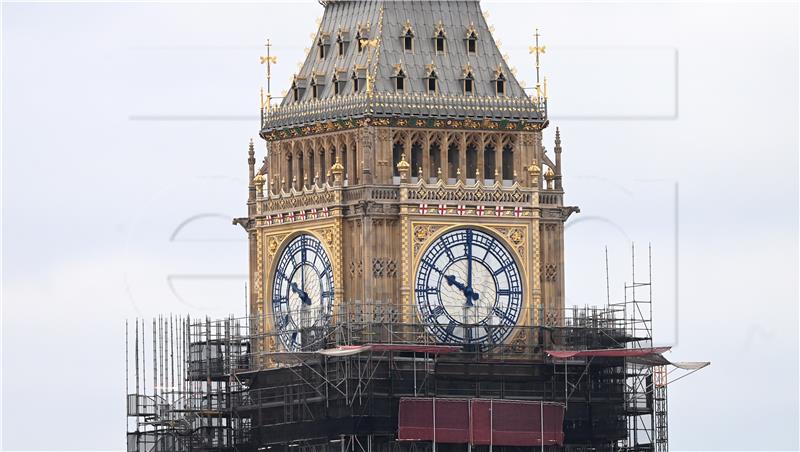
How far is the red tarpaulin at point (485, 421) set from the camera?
11262 cm

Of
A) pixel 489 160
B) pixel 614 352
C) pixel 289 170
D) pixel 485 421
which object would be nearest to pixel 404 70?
pixel 489 160

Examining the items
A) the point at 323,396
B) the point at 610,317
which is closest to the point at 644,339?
the point at 610,317

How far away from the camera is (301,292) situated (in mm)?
115938

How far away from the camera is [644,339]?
11512cm

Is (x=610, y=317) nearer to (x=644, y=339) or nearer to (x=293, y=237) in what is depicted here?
(x=644, y=339)

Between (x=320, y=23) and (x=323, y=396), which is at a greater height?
(x=320, y=23)

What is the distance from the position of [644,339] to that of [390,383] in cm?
717

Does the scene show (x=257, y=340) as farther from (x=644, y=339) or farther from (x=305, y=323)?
(x=644, y=339)

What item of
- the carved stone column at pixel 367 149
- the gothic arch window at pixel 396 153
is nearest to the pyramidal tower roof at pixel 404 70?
the carved stone column at pixel 367 149

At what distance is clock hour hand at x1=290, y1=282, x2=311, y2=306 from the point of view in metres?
116

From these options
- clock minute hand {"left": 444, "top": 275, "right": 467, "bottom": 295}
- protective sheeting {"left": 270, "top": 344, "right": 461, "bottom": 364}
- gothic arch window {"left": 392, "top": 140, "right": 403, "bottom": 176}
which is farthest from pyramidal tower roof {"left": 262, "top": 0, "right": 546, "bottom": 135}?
protective sheeting {"left": 270, "top": 344, "right": 461, "bottom": 364}

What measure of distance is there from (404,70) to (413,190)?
3.32 meters

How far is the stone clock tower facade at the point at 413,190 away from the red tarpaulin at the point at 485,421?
183 cm

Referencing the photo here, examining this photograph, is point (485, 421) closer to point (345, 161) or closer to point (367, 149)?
point (367, 149)
